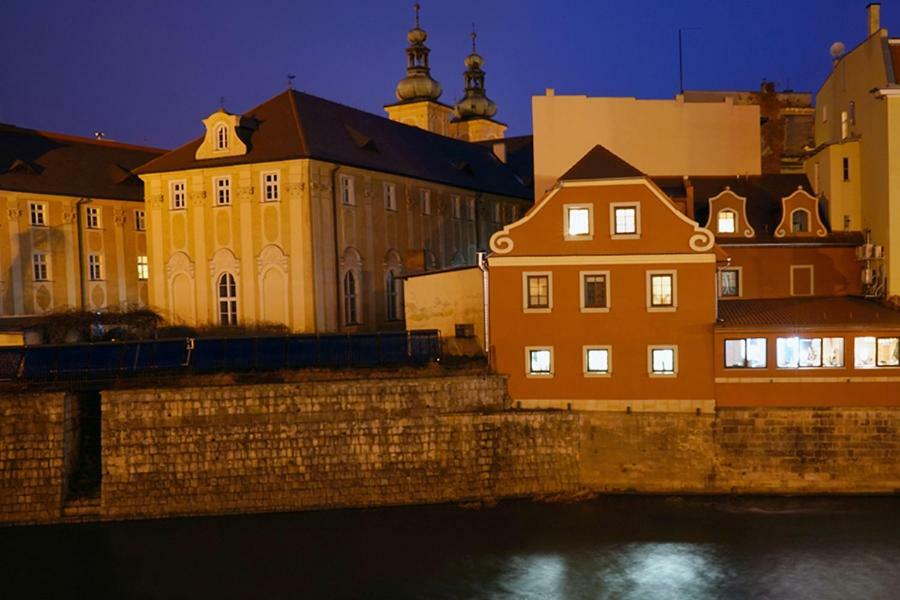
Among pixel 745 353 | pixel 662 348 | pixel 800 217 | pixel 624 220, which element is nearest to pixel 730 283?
pixel 800 217

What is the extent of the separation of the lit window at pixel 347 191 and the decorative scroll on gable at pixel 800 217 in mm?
20462

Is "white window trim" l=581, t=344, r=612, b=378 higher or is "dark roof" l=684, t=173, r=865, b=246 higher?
"dark roof" l=684, t=173, r=865, b=246

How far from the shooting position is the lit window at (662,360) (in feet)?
91.4

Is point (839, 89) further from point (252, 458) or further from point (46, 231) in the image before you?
point (46, 231)

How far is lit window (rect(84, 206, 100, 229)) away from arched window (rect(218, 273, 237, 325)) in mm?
12133

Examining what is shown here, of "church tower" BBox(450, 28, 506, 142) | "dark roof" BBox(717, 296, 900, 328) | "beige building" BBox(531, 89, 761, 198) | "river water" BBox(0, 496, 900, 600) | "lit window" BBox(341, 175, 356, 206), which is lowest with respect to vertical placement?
"river water" BBox(0, 496, 900, 600)

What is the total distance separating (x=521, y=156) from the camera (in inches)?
2741

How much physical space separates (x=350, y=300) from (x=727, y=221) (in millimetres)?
18927

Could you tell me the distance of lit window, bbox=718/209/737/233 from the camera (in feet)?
113

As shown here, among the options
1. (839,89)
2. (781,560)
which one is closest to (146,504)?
(781,560)

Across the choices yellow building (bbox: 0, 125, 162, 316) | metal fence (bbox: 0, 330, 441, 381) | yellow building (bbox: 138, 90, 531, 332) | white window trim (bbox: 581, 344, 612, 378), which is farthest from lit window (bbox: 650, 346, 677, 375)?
yellow building (bbox: 0, 125, 162, 316)

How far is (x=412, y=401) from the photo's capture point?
27.1 m

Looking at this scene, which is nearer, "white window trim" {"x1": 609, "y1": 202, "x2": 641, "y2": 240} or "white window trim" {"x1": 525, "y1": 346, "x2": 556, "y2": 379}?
"white window trim" {"x1": 609, "y1": 202, "x2": 641, "y2": 240}

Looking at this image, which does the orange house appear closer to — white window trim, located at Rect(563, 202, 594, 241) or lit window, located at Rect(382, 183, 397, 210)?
white window trim, located at Rect(563, 202, 594, 241)
